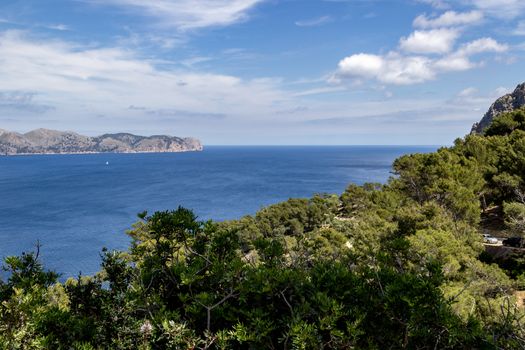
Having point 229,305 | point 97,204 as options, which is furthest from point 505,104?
point 229,305

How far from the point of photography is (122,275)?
301 inches

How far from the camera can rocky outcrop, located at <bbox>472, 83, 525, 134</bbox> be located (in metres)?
129

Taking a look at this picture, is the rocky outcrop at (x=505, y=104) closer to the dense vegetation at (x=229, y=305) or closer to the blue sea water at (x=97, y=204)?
the blue sea water at (x=97, y=204)

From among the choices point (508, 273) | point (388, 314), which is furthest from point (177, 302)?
point (508, 273)

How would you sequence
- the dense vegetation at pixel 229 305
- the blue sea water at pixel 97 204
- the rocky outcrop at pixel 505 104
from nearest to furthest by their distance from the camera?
the dense vegetation at pixel 229 305, the blue sea water at pixel 97 204, the rocky outcrop at pixel 505 104

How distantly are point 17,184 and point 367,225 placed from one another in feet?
448

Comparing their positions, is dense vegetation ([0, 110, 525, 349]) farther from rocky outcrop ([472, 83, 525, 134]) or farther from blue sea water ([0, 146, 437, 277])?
rocky outcrop ([472, 83, 525, 134])

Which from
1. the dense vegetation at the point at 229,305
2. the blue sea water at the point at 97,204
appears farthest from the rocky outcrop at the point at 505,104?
the dense vegetation at the point at 229,305

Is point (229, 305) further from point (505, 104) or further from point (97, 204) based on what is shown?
point (505, 104)

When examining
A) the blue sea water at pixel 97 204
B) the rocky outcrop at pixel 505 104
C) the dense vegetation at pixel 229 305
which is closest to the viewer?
the dense vegetation at pixel 229 305

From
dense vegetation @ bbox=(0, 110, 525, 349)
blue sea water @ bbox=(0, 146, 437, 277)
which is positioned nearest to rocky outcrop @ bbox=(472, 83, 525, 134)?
blue sea water @ bbox=(0, 146, 437, 277)

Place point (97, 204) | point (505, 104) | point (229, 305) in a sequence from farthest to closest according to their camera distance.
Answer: point (505, 104)
point (97, 204)
point (229, 305)

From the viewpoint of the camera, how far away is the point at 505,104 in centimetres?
14188

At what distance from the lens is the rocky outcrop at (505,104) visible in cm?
12938
